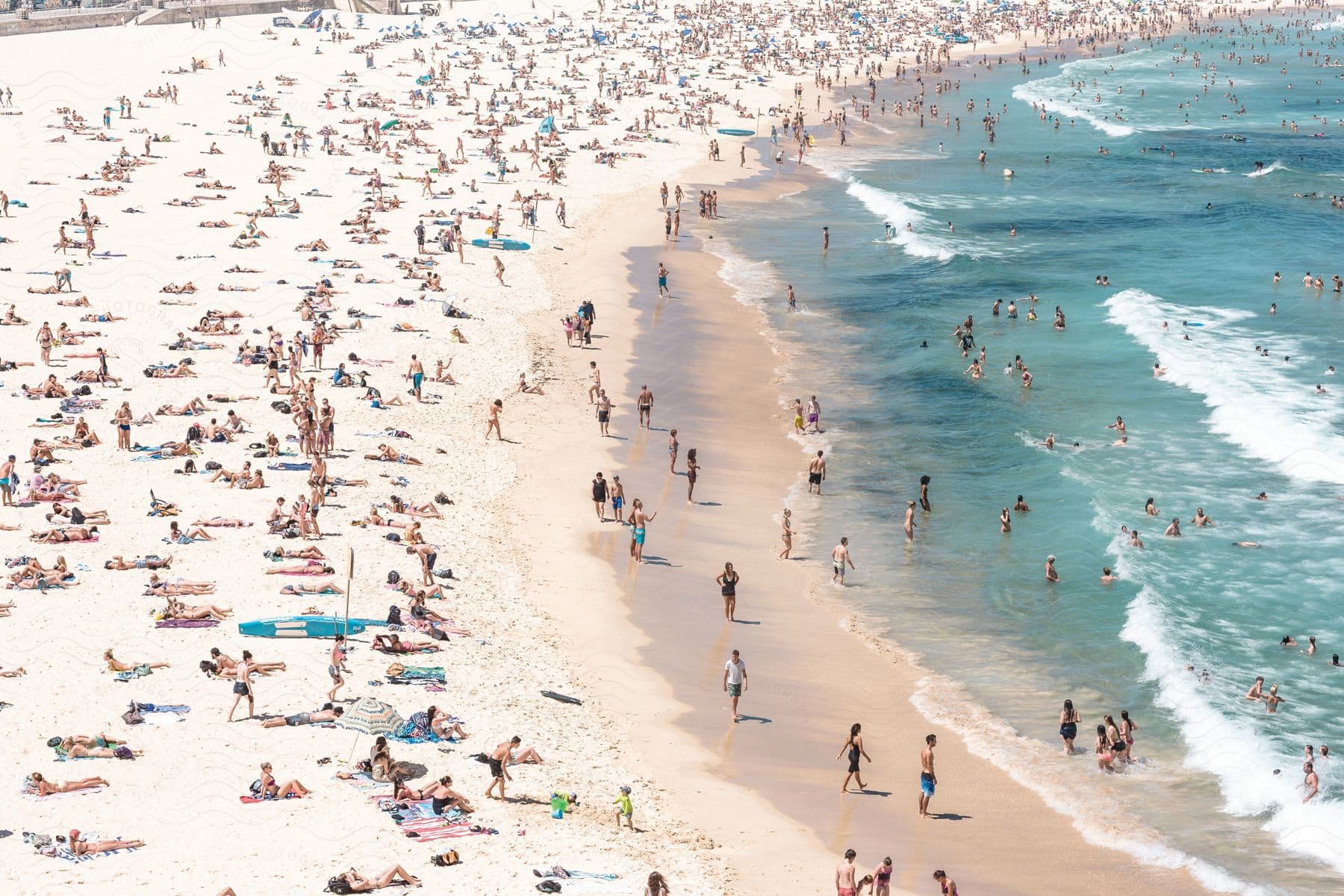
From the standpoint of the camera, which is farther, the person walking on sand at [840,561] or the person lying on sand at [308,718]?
the person walking on sand at [840,561]

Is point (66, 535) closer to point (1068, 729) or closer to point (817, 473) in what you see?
point (817, 473)

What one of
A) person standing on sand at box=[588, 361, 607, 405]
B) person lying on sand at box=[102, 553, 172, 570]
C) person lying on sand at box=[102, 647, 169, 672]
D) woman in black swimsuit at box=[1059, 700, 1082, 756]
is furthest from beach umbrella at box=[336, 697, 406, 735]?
person standing on sand at box=[588, 361, 607, 405]

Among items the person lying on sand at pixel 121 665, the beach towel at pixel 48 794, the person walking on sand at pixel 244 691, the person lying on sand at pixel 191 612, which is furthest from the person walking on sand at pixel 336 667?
the beach towel at pixel 48 794

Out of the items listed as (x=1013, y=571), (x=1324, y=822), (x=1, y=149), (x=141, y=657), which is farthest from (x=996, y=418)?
(x=1, y=149)

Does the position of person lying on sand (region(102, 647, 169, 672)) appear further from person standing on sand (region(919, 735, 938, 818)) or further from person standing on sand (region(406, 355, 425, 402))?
person standing on sand (region(406, 355, 425, 402))

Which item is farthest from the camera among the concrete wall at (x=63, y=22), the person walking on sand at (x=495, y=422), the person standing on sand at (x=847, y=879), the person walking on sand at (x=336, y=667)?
the concrete wall at (x=63, y=22)

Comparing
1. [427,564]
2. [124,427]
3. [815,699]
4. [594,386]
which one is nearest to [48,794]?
[427,564]

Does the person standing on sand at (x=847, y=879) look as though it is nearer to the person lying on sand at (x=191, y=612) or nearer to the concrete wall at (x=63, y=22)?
the person lying on sand at (x=191, y=612)
